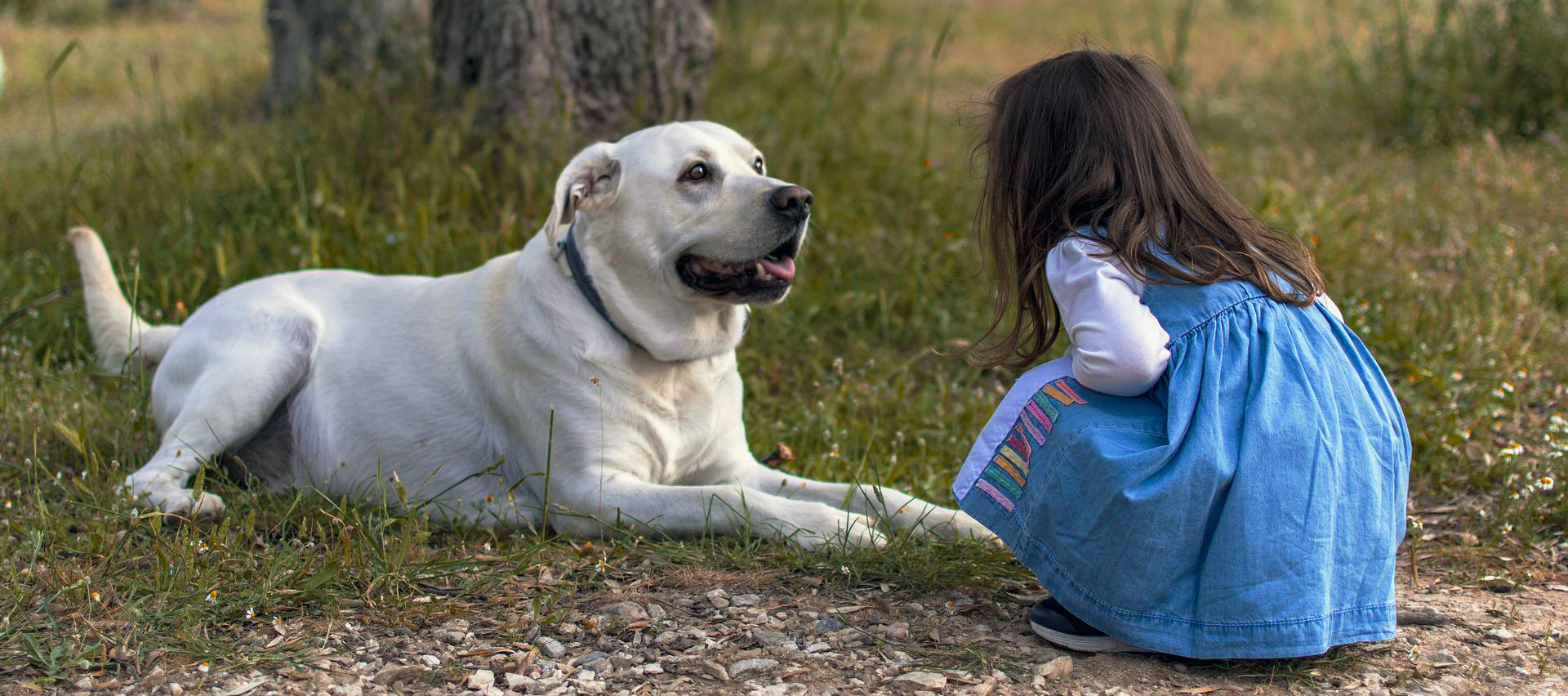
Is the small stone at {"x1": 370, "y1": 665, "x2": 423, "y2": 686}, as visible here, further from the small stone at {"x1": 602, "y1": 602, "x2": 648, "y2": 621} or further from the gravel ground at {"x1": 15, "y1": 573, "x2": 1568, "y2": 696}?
the small stone at {"x1": 602, "y1": 602, "x2": 648, "y2": 621}

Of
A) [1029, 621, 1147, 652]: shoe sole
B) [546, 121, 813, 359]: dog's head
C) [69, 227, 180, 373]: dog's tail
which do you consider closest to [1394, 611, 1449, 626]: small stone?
[1029, 621, 1147, 652]: shoe sole

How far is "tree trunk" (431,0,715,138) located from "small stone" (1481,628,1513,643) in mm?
3840

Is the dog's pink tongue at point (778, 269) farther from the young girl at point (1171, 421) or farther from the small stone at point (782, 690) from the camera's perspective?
the small stone at point (782, 690)

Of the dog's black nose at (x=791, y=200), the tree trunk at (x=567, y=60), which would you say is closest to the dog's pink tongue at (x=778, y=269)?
the dog's black nose at (x=791, y=200)

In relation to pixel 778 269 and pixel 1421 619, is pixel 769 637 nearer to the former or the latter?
pixel 778 269

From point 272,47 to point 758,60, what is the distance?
9.48 ft

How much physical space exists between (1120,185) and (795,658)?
118 centimetres

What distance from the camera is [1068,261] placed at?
2.43 meters

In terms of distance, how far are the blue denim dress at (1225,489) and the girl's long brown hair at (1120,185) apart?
0.07 m

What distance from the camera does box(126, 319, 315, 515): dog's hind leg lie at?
3350mm

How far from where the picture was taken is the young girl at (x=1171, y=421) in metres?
2.29

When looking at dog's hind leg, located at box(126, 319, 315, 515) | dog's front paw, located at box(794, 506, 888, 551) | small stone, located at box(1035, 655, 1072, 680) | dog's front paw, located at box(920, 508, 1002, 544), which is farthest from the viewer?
dog's hind leg, located at box(126, 319, 315, 515)

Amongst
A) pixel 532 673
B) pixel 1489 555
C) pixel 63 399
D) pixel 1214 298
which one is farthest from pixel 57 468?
pixel 1489 555

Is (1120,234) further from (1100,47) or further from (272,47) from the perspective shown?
(272,47)
